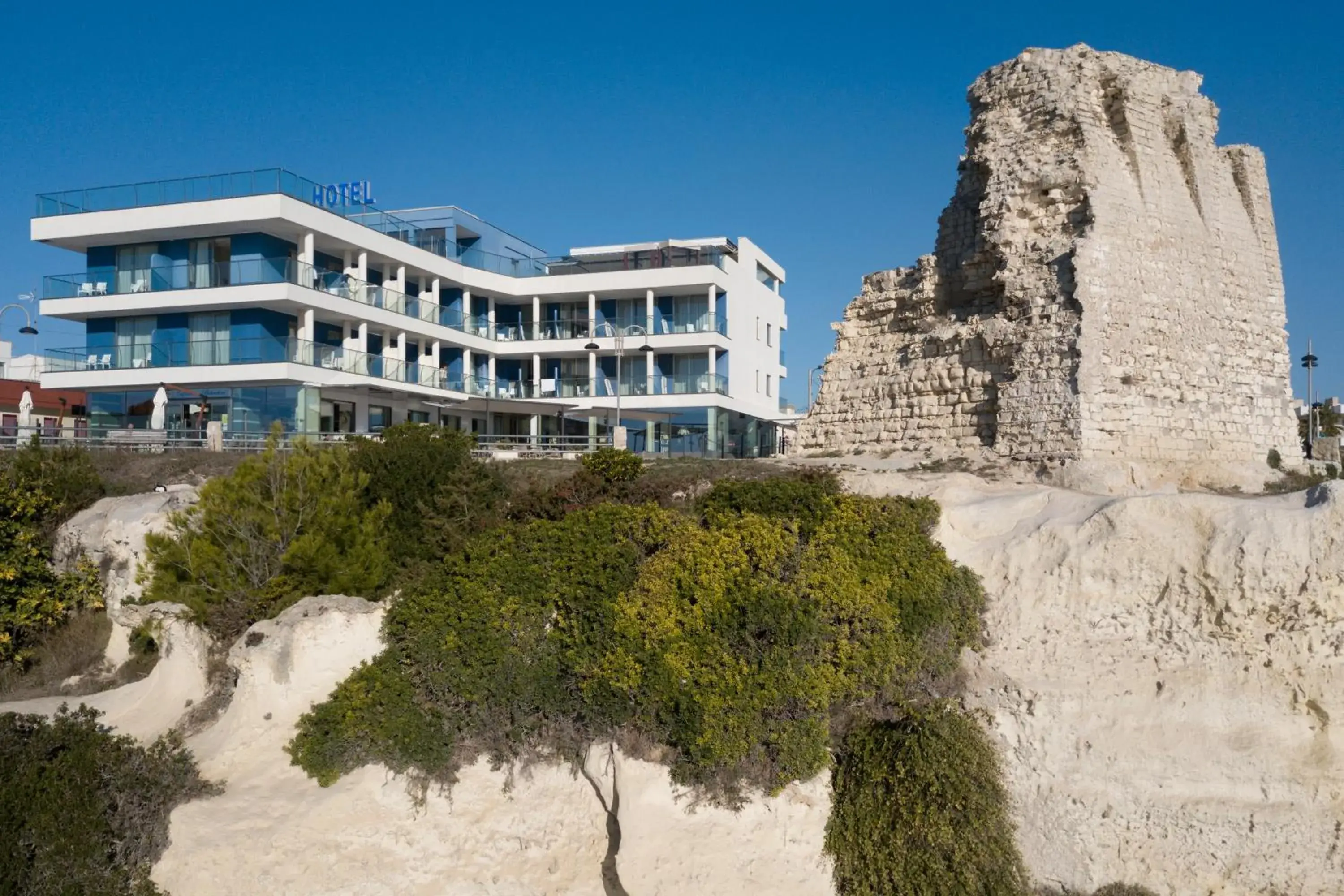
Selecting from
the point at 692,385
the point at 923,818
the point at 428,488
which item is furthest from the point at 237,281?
the point at 923,818

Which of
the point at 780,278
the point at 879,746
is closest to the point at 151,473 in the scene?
the point at 879,746

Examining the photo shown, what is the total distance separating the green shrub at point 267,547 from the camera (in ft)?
43.3

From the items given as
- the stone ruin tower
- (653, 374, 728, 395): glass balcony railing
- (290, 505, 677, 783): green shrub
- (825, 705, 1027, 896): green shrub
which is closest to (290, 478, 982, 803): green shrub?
(290, 505, 677, 783): green shrub

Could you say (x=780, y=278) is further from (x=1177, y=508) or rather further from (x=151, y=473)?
(x=1177, y=508)

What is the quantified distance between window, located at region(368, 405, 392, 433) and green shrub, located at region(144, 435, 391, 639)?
20.3 metres

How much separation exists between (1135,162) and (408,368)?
24.2 m

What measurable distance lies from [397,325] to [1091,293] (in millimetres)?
24305

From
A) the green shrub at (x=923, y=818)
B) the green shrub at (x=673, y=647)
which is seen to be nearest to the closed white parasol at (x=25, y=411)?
the green shrub at (x=673, y=647)

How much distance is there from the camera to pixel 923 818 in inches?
389

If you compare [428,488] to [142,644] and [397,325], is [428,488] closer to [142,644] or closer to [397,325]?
[142,644]

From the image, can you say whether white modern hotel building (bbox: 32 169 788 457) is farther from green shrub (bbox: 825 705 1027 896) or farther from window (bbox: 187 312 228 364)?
green shrub (bbox: 825 705 1027 896)

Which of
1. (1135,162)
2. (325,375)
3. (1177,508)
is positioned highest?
(1135,162)

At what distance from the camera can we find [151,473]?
2245 cm

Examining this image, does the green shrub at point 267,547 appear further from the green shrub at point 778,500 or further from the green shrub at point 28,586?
the green shrub at point 778,500
